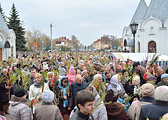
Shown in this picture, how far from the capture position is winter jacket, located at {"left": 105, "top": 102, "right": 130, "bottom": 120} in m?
3.53

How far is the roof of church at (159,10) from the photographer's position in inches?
1088

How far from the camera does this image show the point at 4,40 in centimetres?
2931

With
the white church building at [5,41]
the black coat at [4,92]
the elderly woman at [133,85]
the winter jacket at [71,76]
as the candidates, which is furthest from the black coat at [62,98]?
the white church building at [5,41]

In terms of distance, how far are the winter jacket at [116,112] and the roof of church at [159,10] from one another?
2704cm

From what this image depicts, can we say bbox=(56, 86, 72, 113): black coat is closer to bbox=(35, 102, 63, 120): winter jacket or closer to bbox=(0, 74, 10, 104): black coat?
bbox=(35, 102, 63, 120): winter jacket

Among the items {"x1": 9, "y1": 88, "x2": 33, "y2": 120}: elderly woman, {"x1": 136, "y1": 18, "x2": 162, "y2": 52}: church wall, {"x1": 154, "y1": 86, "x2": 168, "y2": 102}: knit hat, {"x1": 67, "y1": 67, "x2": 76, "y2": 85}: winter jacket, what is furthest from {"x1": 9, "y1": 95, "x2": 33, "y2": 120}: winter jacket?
{"x1": 136, "y1": 18, "x2": 162, "y2": 52}: church wall

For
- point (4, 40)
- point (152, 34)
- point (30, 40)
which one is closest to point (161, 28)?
point (152, 34)

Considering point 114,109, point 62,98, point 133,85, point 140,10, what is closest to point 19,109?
point 62,98

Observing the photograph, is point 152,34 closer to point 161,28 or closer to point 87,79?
point 161,28

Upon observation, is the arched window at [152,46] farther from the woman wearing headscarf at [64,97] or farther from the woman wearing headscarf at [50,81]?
the woman wearing headscarf at [64,97]

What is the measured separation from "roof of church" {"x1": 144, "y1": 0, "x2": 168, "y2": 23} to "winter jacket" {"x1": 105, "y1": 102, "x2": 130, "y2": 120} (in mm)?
27039

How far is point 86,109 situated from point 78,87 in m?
2.35

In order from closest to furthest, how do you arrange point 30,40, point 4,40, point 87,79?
point 87,79
point 4,40
point 30,40

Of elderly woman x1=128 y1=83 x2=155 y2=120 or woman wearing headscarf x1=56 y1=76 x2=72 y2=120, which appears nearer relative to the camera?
elderly woman x1=128 y1=83 x2=155 y2=120
